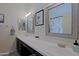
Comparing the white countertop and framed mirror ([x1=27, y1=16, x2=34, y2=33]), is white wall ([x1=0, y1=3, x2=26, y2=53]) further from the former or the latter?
the white countertop

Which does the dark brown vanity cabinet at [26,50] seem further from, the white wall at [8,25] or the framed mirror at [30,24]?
the framed mirror at [30,24]

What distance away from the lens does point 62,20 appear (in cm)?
165

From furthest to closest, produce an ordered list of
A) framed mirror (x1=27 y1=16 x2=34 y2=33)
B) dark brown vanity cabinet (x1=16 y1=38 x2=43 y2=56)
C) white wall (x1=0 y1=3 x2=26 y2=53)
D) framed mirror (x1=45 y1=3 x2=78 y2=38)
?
framed mirror (x1=27 y1=16 x2=34 y2=33)
white wall (x1=0 y1=3 x2=26 y2=53)
dark brown vanity cabinet (x1=16 y1=38 x2=43 y2=56)
framed mirror (x1=45 y1=3 x2=78 y2=38)

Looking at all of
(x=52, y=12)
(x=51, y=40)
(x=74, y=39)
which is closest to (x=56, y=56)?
(x=74, y=39)

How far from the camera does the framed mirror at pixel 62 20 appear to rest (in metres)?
1.41

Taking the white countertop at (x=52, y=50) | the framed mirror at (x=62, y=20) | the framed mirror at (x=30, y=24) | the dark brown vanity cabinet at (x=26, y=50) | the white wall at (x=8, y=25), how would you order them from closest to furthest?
the white countertop at (x=52, y=50) → the framed mirror at (x=62, y=20) → the dark brown vanity cabinet at (x=26, y=50) → the white wall at (x=8, y=25) → the framed mirror at (x=30, y=24)

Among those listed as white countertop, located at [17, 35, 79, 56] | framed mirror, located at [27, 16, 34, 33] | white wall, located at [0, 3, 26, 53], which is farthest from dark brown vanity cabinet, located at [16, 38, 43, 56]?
framed mirror, located at [27, 16, 34, 33]

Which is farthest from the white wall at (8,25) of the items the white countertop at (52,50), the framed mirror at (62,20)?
the white countertop at (52,50)

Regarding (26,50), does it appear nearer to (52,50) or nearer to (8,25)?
(8,25)

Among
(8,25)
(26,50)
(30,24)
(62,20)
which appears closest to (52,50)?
(62,20)

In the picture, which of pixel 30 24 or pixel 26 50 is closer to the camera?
pixel 26 50

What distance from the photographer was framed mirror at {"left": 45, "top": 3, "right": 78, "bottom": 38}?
1415 millimetres

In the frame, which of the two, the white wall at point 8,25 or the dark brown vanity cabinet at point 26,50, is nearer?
the dark brown vanity cabinet at point 26,50

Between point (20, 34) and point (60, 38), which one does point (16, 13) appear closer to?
point (20, 34)
